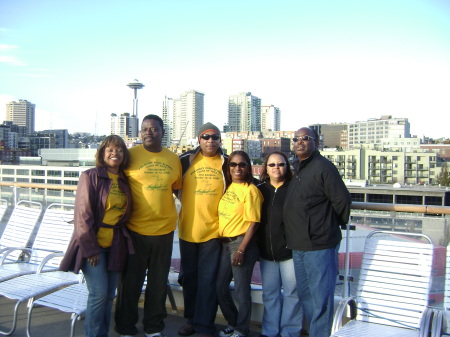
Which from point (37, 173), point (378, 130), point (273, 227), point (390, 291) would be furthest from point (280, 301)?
point (378, 130)

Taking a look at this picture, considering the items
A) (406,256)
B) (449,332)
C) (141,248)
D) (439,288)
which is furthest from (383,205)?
(141,248)

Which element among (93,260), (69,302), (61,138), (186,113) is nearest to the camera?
(93,260)

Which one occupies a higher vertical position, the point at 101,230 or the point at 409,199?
the point at 101,230

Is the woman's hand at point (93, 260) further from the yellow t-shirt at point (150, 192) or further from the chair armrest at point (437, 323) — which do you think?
the chair armrest at point (437, 323)

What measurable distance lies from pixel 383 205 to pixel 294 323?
4.21 feet

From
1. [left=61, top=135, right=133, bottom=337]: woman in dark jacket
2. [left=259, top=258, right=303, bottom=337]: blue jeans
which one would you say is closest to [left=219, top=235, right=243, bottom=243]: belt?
[left=259, top=258, right=303, bottom=337]: blue jeans

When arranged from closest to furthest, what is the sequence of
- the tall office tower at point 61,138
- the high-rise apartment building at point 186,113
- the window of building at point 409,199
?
1. the window of building at point 409,199
2. the tall office tower at point 61,138
3. the high-rise apartment building at point 186,113

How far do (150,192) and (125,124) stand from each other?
7232 inches

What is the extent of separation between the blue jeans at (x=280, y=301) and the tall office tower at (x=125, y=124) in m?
167

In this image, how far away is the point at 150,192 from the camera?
3402mm

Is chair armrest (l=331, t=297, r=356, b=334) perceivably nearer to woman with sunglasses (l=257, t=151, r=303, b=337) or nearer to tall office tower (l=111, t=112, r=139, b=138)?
woman with sunglasses (l=257, t=151, r=303, b=337)

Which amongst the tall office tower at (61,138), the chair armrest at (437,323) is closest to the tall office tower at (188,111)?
the tall office tower at (61,138)

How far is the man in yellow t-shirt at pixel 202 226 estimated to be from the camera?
3.54 metres

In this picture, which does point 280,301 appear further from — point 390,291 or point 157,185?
point 157,185
